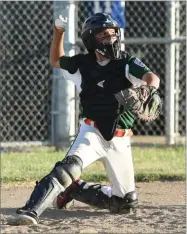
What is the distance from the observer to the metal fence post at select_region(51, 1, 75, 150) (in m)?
8.32

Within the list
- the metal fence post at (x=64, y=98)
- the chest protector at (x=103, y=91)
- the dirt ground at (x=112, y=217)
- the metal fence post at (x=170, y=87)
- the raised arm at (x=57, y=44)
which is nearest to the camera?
the dirt ground at (x=112, y=217)

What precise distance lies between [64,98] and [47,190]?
399 cm

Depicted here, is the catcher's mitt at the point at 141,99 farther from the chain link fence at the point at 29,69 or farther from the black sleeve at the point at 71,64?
the chain link fence at the point at 29,69

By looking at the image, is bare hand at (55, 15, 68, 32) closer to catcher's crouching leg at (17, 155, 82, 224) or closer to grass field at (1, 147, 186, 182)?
catcher's crouching leg at (17, 155, 82, 224)

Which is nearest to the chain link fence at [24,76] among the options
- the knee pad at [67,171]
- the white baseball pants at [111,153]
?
the white baseball pants at [111,153]

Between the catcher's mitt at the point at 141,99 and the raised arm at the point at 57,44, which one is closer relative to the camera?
the catcher's mitt at the point at 141,99

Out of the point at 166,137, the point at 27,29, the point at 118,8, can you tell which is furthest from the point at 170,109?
the point at 27,29

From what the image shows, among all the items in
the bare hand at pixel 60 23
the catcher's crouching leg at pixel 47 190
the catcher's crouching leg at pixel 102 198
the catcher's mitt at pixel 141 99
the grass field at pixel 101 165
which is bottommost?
the grass field at pixel 101 165

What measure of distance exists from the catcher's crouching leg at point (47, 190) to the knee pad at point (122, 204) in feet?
1.57

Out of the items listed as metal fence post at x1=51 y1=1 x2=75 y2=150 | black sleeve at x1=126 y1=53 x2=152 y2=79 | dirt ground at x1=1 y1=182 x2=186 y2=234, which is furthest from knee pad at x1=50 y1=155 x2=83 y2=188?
metal fence post at x1=51 y1=1 x2=75 y2=150

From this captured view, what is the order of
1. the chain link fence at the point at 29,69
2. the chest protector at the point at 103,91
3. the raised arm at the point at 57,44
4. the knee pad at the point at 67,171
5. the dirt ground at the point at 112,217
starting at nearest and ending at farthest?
the dirt ground at the point at 112,217 → the knee pad at the point at 67,171 → the chest protector at the point at 103,91 → the raised arm at the point at 57,44 → the chain link fence at the point at 29,69

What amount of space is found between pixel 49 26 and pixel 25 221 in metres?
4.98

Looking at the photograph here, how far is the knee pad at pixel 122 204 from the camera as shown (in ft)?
16.1

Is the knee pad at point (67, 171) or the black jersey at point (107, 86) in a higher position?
the black jersey at point (107, 86)
